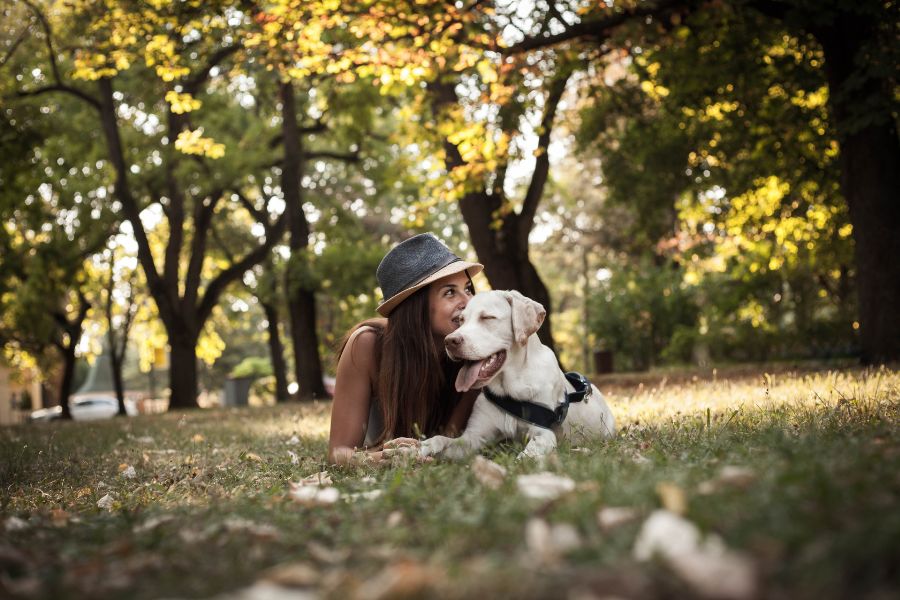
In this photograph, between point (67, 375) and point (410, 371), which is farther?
point (67, 375)

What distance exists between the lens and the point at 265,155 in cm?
2295

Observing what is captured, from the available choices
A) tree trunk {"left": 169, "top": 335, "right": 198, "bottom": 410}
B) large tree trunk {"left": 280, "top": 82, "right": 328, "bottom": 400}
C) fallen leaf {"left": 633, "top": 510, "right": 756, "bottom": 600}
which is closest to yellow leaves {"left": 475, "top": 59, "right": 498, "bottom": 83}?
fallen leaf {"left": 633, "top": 510, "right": 756, "bottom": 600}

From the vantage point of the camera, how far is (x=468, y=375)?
4.95 meters

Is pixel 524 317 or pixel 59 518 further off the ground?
pixel 524 317

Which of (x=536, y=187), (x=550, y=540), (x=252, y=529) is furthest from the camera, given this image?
(x=536, y=187)

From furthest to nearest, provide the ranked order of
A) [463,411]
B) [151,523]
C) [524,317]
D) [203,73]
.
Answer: [203,73]
[463,411]
[524,317]
[151,523]

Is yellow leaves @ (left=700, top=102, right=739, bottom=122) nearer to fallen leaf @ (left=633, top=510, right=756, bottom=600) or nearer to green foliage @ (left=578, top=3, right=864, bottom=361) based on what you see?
green foliage @ (left=578, top=3, right=864, bottom=361)

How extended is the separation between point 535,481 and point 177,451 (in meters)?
5.78

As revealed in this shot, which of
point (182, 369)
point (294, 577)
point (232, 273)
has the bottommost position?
point (294, 577)

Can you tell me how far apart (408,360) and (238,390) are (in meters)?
32.7

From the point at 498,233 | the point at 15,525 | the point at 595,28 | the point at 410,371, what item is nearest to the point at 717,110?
the point at 498,233

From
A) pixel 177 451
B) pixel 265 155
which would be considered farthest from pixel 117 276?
pixel 177 451

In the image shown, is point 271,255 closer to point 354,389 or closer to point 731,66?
point 731,66

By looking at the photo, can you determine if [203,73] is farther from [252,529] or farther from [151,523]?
[252,529]
